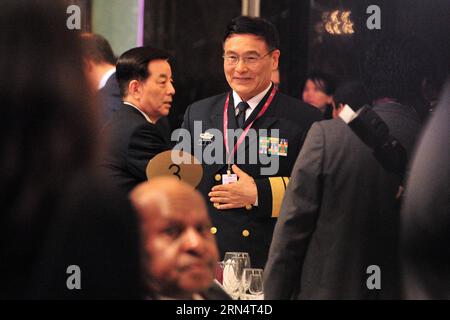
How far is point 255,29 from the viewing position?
133 inches

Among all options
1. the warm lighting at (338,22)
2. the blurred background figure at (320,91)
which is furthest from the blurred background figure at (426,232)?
the warm lighting at (338,22)

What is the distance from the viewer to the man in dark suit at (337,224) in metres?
2.37

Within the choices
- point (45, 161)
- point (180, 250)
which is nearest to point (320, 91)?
point (180, 250)

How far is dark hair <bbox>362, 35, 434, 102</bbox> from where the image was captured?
265 centimetres

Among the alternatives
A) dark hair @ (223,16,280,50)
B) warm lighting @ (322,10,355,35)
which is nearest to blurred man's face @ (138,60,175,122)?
dark hair @ (223,16,280,50)

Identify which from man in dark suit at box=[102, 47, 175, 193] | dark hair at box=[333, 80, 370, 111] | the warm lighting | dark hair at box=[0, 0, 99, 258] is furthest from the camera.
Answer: the warm lighting

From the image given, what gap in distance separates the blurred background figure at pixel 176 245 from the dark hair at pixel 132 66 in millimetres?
1260

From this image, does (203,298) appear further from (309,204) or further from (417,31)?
(417,31)

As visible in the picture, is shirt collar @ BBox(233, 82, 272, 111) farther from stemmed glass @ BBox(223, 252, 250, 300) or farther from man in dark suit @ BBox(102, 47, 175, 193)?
stemmed glass @ BBox(223, 252, 250, 300)

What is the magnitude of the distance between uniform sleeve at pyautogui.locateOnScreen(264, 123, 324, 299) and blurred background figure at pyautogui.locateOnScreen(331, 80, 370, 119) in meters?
0.64

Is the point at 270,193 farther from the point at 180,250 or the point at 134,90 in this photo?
the point at 180,250

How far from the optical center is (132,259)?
1.17m
